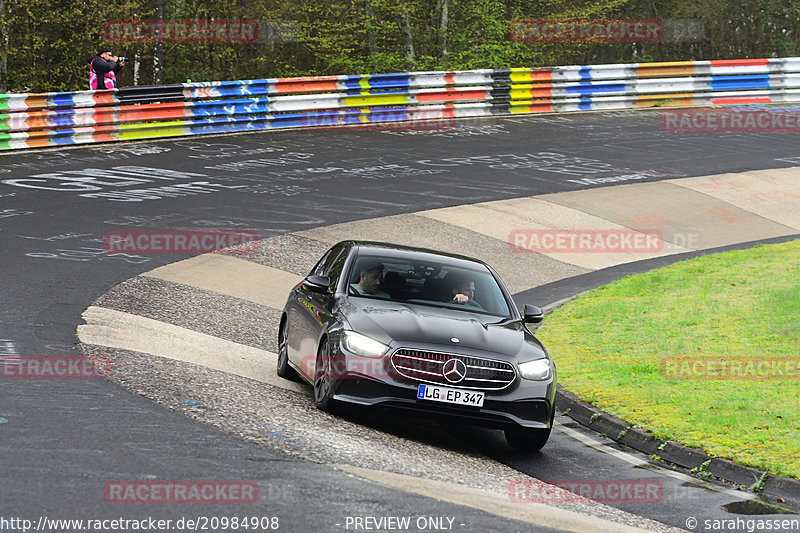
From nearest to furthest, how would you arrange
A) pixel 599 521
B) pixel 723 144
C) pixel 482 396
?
1. pixel 599 521
2. pixel 482 396
3. pixel 723 144

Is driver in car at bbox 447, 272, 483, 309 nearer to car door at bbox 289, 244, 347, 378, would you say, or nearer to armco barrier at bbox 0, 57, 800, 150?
car door at bbox 289, 244, 347, 378

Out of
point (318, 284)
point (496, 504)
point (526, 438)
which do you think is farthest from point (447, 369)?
point (318, 284)

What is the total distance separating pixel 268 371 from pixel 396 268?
193cm

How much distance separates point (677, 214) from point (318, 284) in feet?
44.5

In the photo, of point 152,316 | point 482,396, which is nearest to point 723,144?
point 152,316

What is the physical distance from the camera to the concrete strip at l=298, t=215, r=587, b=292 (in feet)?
59.7

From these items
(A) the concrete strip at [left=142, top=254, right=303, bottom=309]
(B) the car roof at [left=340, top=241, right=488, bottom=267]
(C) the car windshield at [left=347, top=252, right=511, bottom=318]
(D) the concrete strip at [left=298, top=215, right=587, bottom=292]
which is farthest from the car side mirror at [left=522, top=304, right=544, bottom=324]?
(D) the concrete strip at [left=298, top=215, right=587, bottom=292]

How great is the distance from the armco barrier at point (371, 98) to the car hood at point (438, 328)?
52.7 feet

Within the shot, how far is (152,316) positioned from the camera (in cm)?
1303

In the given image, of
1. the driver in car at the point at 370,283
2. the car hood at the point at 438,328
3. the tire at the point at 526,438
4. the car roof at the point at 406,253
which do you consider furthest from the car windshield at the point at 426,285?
the tire at the point at 526,438

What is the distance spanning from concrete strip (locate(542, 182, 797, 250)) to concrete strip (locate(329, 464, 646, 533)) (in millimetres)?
13827

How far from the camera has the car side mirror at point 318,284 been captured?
1020cm

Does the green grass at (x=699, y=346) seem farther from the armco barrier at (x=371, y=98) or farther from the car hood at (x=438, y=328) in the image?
the armco barrier at (x=371, y=98)

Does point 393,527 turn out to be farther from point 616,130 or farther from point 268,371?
point 616,130
